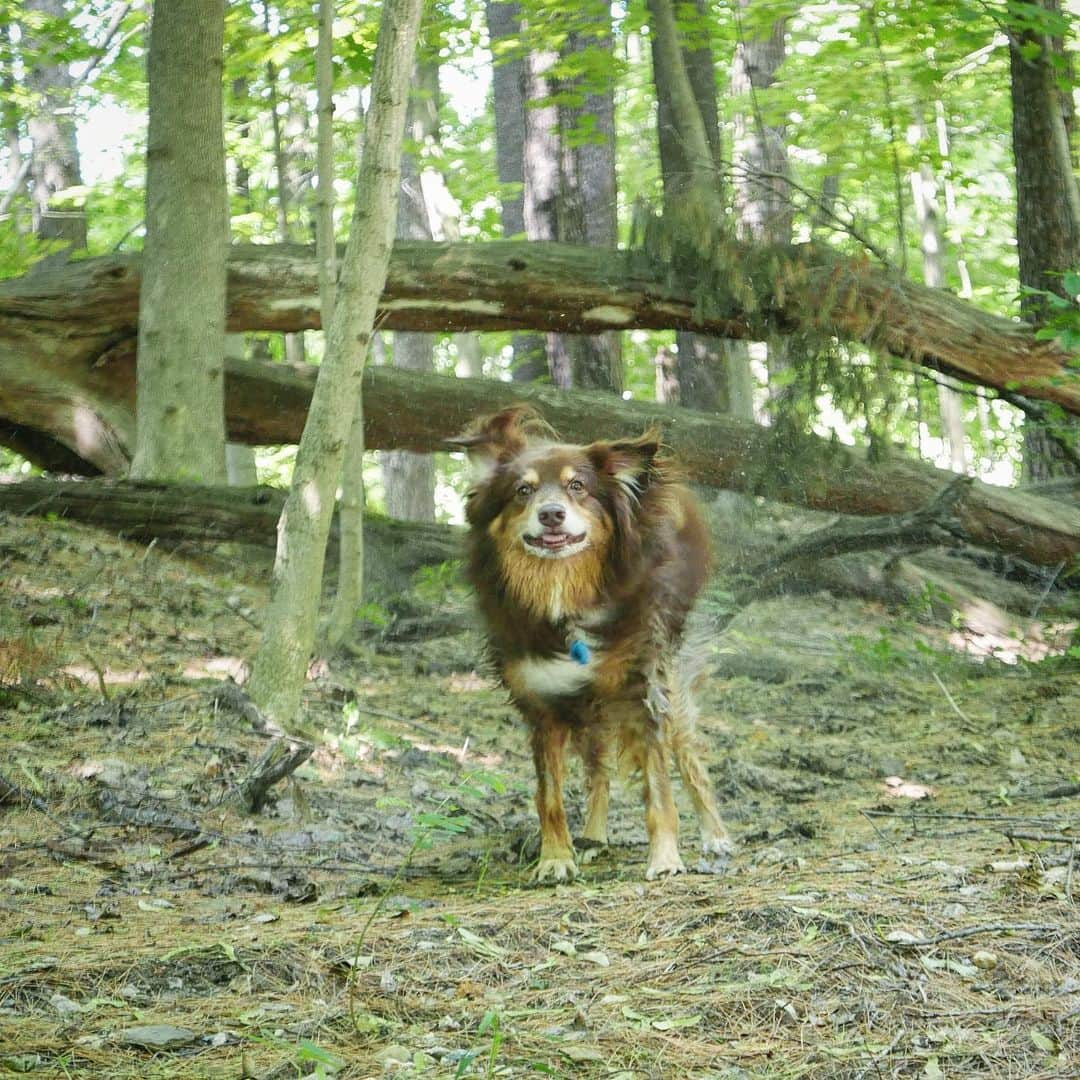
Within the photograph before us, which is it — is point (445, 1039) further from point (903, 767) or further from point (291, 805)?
point (903, 767)

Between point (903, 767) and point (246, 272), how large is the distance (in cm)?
651

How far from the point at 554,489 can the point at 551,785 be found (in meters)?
1.31

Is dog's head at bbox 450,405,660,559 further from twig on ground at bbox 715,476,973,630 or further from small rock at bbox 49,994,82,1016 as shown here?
twig on ground at bbox 715,476,973,630

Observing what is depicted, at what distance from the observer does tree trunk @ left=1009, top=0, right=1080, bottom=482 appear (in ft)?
35.2

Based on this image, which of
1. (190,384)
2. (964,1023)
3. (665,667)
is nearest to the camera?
(964,1023)

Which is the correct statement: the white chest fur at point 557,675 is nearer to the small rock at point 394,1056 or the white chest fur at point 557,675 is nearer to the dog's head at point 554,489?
the dog's head at point 554,489

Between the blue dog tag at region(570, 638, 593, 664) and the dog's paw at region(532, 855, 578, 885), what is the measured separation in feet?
2.75

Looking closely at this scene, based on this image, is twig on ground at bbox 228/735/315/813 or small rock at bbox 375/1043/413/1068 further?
twig on ground at bbox 228/735/315/813

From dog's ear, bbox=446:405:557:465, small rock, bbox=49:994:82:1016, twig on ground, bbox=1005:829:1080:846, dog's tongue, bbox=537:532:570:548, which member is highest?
dog's ear, bbox=446:405:557:465

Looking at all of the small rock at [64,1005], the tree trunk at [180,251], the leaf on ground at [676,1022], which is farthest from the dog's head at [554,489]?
the tree trunk at [180,251]

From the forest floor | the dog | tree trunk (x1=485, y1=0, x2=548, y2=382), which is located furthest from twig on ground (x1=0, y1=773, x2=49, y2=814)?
tree trunk (x1=485, y1=0, x2=548, y2=382)


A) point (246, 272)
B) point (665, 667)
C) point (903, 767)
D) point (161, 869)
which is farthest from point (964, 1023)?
point (246, 272)

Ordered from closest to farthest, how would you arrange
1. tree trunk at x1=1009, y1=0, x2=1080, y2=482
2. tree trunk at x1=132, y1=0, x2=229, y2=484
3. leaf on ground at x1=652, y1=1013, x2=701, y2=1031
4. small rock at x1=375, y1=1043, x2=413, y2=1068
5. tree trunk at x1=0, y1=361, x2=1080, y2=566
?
small rock at x1=375, y1=1043, x2=413, y2=1068 < leaf on ground at x1=652, y1=1013, x2=701, y2=1031 < tree trunk at x1=132, y1=0, x2=229, y2=484 < tree trunk at x1=0, y1=361, x2=1080, y2=566 < tree trunk at x1=1009, y1=0, x2=1080, y2=482

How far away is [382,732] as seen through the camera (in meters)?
7.36
